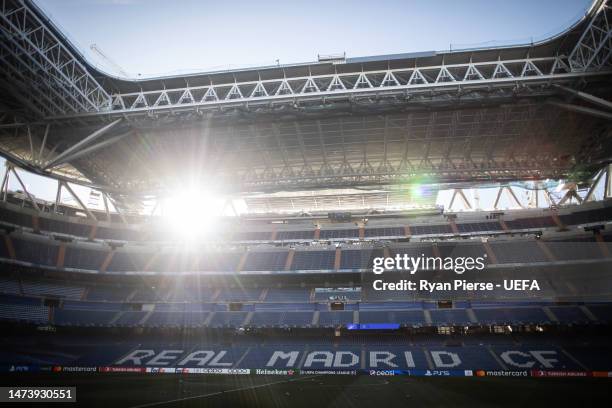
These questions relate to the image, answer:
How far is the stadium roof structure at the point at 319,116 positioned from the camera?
24.6 meters

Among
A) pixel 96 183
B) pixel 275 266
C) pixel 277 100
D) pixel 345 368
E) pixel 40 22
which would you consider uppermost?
pixel 40 22

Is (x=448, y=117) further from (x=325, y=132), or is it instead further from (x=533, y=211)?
(x=533, y=211)

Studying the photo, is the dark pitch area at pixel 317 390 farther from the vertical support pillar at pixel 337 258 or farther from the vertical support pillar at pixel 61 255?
the vertical support pillar at pixel 61 255

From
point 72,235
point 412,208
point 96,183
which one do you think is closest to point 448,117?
point 412,208

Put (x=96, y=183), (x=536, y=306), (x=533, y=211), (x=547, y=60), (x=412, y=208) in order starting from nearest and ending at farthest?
(x=547, y=60) < (x=536, y=306) < (x=96, y=183) < (x=533, y=211) < (x=412, y=208)

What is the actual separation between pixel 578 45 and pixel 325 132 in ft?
59.1

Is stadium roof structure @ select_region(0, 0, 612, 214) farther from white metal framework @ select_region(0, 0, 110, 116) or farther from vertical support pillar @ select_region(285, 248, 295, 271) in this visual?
vertical support pillar @ select_region(285, 248, 295, 271)

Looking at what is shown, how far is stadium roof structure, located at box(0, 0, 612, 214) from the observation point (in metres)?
24.6

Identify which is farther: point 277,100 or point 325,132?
point 325,132

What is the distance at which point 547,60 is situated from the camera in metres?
25.9

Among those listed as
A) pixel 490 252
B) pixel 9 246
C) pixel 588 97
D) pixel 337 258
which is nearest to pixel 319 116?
pixel 588 97

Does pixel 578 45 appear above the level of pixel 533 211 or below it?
above

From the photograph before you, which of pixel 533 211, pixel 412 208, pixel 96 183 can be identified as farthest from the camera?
pixel 412 208

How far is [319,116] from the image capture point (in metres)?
26.9
